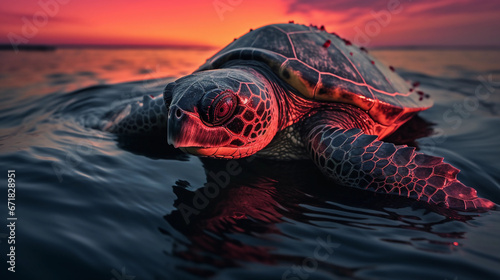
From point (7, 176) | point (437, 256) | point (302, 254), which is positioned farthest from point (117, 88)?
point (437, 256)

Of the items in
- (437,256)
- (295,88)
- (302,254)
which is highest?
(295,88)

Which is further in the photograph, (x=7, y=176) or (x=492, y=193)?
(x=492, y=193)

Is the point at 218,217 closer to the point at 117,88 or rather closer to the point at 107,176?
the point at 107,176

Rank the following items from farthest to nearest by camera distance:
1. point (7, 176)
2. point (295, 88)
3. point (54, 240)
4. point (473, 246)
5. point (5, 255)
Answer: point (295, 88), point (7, 176), point (473, 246), point (54, 240), point (5, 255)

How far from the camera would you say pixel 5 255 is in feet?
4.99

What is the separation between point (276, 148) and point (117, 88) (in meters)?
5.26

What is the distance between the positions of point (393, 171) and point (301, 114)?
1.22m

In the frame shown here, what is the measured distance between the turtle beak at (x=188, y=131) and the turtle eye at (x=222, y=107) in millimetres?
84

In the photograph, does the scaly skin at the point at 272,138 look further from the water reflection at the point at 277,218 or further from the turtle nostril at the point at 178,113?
the water reflection at the point at 277,218

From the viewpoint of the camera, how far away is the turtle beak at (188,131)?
2.16 meters

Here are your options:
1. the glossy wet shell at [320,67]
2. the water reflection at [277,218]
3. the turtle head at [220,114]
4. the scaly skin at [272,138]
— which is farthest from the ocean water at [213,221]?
the glossy wet shell at [320,67]

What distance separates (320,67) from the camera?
3.27 meters

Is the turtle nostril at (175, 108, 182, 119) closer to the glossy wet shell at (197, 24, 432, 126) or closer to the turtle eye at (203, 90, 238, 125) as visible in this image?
the turtle eye at (203, 90, 238, 125)

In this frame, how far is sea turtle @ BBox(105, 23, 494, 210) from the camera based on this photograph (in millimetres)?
2324
